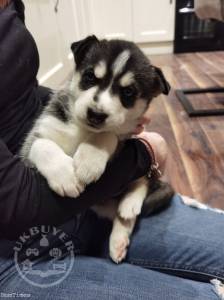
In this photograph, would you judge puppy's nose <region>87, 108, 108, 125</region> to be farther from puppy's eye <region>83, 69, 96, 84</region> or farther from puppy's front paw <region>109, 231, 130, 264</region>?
puppy's front paw <region>109, 231, 130, 264</region>

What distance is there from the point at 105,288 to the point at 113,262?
0.55 feet

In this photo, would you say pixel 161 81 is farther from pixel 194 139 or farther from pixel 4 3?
pixel 194 139

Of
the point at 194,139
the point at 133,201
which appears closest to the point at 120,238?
the point at 133,201

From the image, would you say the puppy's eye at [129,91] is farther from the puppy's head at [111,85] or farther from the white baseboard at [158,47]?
the white baseboard at [158,47]

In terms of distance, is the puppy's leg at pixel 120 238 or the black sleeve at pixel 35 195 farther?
the puppy's leg at pixel 120 238

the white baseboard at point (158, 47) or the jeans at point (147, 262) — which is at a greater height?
the jeans at point (147, 262)

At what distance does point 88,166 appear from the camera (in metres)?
1.01

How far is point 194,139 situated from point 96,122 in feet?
6.22

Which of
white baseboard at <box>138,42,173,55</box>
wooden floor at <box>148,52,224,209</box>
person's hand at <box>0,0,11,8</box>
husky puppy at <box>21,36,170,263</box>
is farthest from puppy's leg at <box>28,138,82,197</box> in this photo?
white baseboard at <box>138,42,173,55</box>

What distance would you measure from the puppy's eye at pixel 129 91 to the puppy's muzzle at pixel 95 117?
0.15 metres

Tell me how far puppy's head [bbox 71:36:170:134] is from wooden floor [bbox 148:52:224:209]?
1037 millimetres

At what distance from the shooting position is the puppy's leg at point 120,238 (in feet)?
3.71

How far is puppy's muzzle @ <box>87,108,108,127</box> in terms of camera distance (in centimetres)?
109

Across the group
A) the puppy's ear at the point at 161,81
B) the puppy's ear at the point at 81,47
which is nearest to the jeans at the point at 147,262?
the puppy's ear at the point at 161,81
